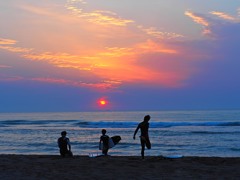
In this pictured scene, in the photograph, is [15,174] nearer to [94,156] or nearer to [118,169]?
[118,169]

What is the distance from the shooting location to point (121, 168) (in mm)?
11094

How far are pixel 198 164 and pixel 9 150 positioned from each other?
45.1ft

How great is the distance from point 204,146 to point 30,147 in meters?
11.3

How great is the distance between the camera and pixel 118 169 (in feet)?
35.9

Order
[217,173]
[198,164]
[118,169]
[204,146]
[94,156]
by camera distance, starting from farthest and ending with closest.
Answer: [204,146] < [94,156] < [198,164] < [118,169] < [217,173]

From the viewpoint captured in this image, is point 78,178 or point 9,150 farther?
point 9,150

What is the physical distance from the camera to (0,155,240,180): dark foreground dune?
388 inches

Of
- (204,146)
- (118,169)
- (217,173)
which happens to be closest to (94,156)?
(118,169)

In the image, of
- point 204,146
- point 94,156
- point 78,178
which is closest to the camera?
point 78,178

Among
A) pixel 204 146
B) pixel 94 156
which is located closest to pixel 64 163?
pixel 94 156

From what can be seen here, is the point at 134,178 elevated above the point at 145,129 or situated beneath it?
situated beneath

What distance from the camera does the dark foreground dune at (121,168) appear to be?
9852 mm

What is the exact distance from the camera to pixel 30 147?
76.6 feet

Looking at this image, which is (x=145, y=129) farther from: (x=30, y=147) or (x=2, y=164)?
(x=30, y=147)
